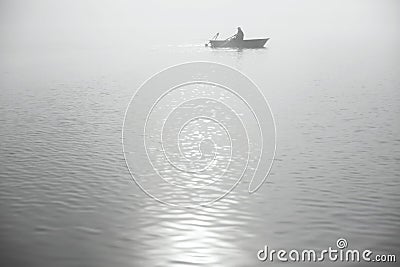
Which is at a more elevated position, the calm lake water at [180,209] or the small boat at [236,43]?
the small boat at [236,43]

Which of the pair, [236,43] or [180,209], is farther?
[236,43]

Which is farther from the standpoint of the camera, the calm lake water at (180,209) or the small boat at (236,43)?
the small boat at (236,43)

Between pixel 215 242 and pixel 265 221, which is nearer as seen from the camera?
pixel 215 242

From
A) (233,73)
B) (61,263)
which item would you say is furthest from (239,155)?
(233,73)

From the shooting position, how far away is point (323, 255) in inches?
1217

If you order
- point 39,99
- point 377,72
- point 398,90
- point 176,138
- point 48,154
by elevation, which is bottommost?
point 48,154

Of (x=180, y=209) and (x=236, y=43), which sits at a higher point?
(x=236, y=43)

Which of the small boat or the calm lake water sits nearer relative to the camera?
the calm lake water

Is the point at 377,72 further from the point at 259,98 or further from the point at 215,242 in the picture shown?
the point at 215,242

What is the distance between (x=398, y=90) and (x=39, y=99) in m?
63.0

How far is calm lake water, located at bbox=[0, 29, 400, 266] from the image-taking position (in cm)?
3177

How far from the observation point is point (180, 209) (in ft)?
125

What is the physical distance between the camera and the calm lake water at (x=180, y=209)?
31.8 m

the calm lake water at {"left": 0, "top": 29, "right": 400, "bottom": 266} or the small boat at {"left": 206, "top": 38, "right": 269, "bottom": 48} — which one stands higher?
the small boat at {"left": 206, "top": 38, "right": 269, "bottom": 48}
